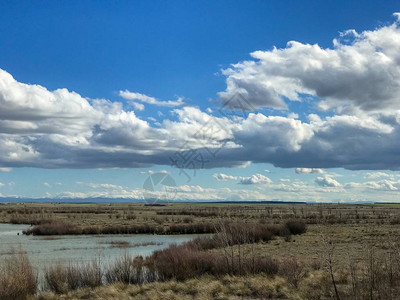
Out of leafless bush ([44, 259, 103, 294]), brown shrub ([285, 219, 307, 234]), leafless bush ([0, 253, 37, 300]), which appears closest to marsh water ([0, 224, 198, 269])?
leafless bush ([44, 259, 103, 294])

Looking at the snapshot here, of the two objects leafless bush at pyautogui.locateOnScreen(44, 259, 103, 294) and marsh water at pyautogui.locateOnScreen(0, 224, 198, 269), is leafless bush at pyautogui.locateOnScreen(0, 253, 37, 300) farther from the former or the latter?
marsh water at pyautogui.locateOnScreen(0, 224, 198, 269)

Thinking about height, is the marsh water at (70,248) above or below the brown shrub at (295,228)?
below

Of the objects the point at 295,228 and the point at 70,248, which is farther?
the point at 295,228

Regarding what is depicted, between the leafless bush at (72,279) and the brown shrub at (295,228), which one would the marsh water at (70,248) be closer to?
the leafless bush at (72,279)

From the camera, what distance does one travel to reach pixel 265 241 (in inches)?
1398

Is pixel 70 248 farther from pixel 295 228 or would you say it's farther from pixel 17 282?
pixel 295 228

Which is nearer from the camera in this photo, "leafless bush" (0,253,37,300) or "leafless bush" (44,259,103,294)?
"leafless bush" (0,253,37,300)

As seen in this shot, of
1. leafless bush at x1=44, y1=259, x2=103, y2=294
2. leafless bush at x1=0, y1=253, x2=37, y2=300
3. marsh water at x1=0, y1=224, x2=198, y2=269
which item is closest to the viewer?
leafless bush at x1=0, y1=253, x2=37, y2=300

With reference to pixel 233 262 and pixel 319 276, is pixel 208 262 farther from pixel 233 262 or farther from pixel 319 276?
pixel 319 276

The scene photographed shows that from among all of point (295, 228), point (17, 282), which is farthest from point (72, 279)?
point (295, 228)

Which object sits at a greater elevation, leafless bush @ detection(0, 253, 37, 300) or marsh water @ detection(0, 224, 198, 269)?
leafless bush @ detection(0, 253, 37, 300)

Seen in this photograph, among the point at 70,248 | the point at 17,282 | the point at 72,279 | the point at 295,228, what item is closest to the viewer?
the point at 17,282

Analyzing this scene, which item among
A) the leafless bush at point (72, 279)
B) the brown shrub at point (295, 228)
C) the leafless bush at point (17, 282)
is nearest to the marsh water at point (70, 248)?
the leafless bush at point (72, 279)

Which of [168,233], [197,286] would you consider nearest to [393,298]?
[197,286]
